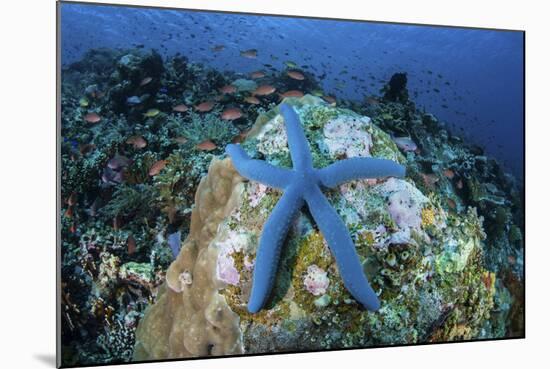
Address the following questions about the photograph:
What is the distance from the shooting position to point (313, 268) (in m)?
4.03

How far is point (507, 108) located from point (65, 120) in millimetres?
4289

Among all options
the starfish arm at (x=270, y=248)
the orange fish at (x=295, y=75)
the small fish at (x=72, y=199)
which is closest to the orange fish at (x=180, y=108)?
the orange fish at (x=295, y=75)

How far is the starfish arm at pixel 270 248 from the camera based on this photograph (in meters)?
3.78

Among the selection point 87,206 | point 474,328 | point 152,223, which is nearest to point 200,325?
point 152,223

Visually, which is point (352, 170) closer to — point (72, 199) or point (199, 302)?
point (199, 302)

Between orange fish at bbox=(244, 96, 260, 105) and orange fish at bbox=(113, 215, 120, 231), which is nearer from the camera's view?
orange fish at bbox=(113, 215, 120, 231)

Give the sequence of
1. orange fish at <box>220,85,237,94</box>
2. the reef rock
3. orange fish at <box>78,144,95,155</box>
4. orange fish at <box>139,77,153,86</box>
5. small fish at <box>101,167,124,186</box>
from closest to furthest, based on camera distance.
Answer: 1. the reef rock
2. orange fish at <box>78,144,95,155</box>
3. small fish at <box>101,167,124,186</box>
4. orange fish at <box>139,77,153,86</box>
5. orange fish at <box>220,85,237,94</box>

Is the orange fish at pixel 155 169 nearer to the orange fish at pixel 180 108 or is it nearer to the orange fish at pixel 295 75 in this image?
the orange fish at pixel 180 108

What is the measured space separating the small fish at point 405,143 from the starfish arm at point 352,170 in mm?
1154

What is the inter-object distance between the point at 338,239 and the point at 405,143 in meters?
1.95

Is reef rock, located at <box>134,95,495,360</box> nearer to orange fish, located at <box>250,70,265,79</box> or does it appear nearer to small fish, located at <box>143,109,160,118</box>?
orange fish, located at <box>250,70,265,79</box>

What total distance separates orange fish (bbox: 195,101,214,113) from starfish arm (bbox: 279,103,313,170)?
0.84 m

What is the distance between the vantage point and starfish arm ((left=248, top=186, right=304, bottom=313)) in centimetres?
378

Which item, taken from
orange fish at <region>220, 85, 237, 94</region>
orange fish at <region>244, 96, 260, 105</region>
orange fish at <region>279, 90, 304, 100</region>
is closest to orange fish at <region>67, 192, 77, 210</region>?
orange fish at <region>220, 85, 237, 94</region>
